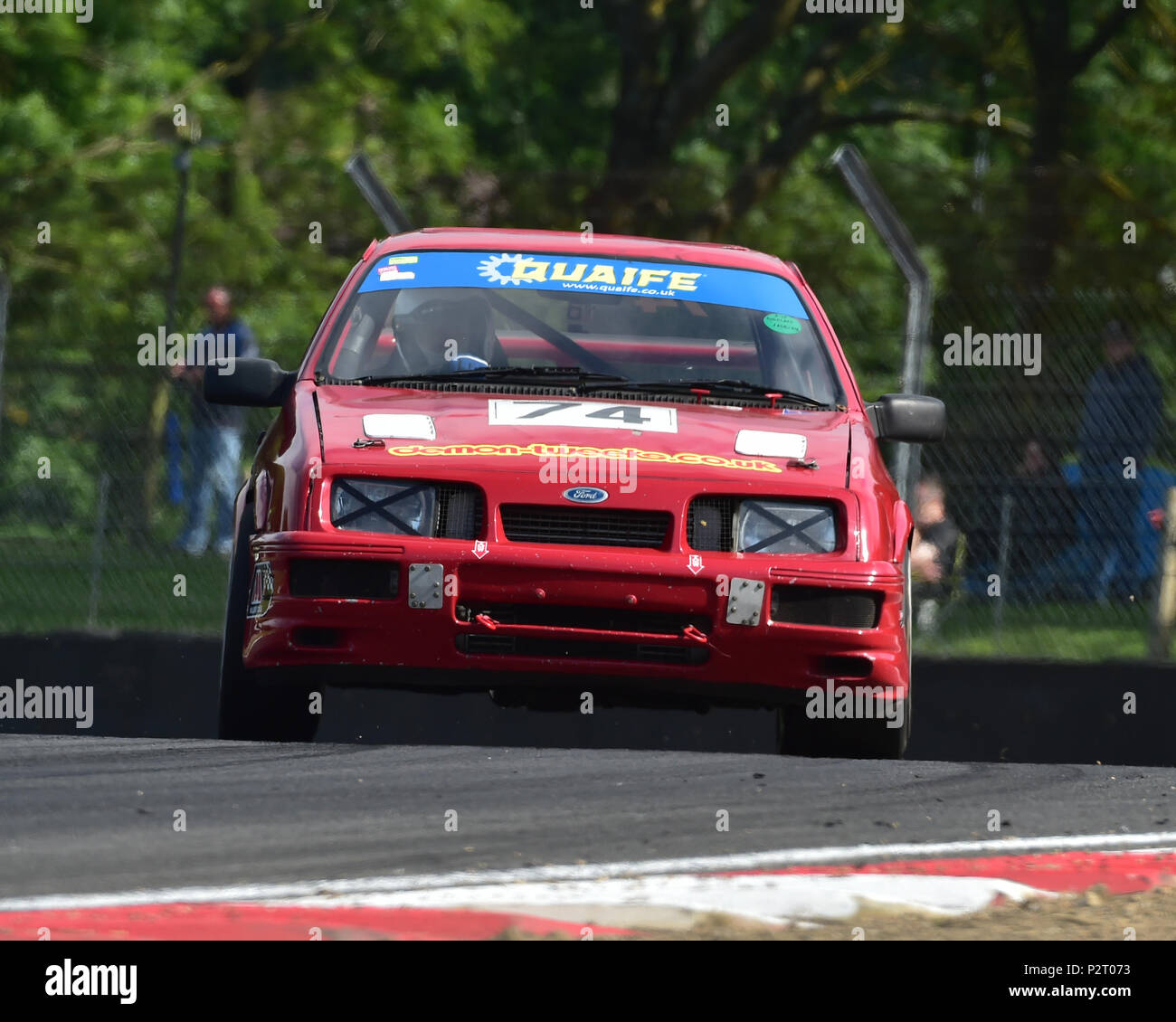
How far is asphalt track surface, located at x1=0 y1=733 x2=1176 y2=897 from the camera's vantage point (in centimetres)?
531

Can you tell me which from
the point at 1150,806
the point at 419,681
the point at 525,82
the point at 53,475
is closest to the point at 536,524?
the point at 419,681

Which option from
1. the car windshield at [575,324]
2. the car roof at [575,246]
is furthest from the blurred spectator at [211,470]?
the car windshield at [575,324]

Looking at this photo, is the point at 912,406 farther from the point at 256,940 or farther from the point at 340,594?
the point at 256,940

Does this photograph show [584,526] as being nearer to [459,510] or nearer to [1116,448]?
[459,510]

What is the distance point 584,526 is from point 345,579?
2.22 feet

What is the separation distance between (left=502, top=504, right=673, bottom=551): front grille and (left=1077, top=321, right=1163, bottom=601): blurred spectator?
432 cm

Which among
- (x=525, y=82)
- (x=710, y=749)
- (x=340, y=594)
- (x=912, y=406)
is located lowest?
(x=710, y=749)

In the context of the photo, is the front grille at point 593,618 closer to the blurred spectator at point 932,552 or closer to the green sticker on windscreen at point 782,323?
the green sticker on windscreen at point 782,323

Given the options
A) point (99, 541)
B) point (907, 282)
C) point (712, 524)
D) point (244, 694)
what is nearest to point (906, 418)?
point (712, 524)

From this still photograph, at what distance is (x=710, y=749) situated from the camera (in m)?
8.30

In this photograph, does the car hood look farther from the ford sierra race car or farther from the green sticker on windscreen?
the green sticker on windscreen

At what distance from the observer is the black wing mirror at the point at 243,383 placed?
6836 millimetres

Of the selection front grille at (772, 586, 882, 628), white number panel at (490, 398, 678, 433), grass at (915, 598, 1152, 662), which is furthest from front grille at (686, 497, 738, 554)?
grass at (915, 598, 1152, 662)
